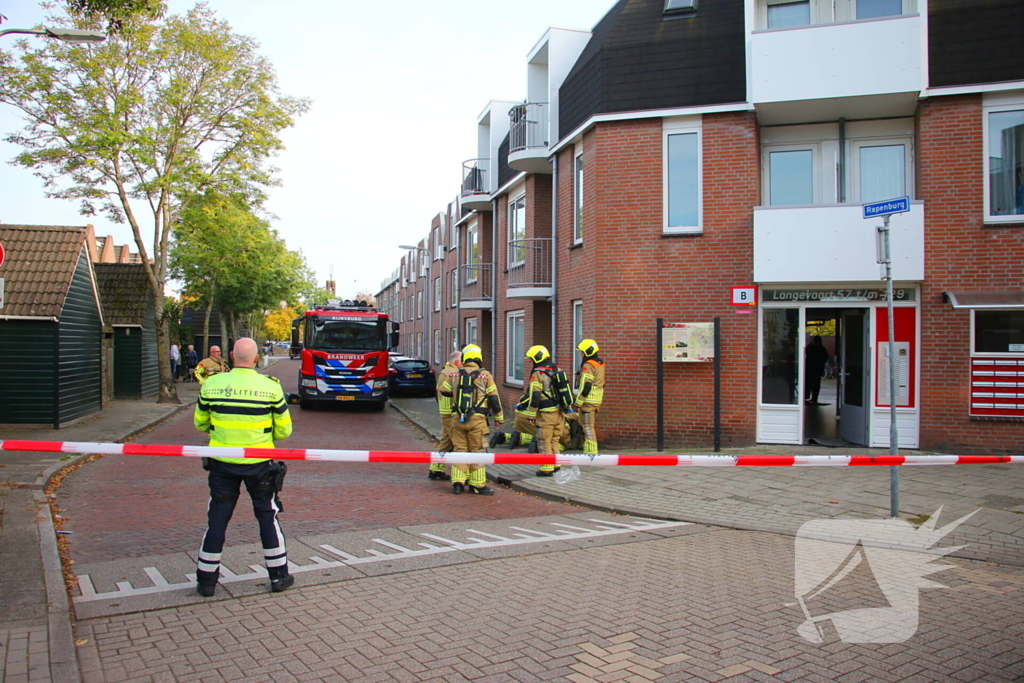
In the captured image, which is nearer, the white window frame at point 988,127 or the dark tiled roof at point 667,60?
the white window frame at point 988,127

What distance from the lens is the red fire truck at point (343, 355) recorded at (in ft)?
70.8

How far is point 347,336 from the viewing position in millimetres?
21922

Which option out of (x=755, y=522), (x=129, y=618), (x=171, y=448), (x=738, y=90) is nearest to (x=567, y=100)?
(x=738, y=90)

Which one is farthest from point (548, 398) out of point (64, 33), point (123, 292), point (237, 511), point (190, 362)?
point (190, 362)

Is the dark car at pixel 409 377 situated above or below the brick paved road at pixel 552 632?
above

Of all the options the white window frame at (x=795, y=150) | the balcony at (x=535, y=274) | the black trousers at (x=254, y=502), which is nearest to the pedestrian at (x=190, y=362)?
the balcony at (x=535, y=274)

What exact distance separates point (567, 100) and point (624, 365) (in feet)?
17.8

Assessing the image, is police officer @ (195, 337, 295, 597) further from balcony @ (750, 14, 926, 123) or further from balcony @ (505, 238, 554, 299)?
balcony @ (505, 238, 554, 299)

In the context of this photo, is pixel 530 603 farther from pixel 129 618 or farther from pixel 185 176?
pixel 185 176

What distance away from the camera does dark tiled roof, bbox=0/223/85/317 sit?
1556cm

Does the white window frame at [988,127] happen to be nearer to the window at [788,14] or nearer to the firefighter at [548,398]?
the window at [788,14]

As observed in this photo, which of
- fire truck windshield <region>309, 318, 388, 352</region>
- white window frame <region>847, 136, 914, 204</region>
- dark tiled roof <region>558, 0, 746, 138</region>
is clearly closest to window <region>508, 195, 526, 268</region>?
fire truck windshield <region>309, 318, 388, 352</region>

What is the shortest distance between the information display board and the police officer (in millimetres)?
8178

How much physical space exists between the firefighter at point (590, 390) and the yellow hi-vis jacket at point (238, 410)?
20.2 ft
